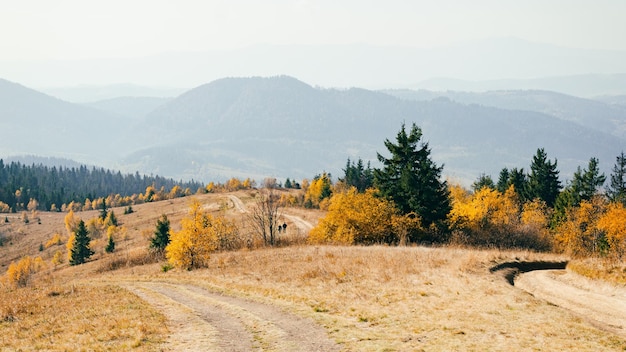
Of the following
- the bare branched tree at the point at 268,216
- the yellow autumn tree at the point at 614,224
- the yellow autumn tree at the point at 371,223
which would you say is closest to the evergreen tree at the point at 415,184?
the yellow autumn tree at the point at 371,223

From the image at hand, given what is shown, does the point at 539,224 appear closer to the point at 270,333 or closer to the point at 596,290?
the point at 596,290

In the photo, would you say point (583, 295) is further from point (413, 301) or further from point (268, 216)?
point (268, 216)

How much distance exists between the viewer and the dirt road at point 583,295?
1930cm

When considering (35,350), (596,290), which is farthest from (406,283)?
(35,350)

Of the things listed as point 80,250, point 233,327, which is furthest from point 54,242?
point 233,327

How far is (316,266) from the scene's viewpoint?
3556 centimetres

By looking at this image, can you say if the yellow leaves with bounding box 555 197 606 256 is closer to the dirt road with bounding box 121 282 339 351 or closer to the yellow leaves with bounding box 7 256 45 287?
the dirt road with bounding box 121 282 339 351

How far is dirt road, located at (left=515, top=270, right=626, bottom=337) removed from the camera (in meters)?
19.3

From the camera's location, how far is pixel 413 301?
76.1 feet

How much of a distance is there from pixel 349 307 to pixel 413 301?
125 inches

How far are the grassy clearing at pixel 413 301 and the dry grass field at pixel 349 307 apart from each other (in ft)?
0.17

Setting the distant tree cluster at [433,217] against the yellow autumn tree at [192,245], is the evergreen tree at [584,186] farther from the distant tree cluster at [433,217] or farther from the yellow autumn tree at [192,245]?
the yellow autumn tree at [192,245]

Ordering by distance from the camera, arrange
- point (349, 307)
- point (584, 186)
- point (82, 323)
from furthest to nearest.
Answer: point (584, 186) < point (82, 323) < point (349, 307)

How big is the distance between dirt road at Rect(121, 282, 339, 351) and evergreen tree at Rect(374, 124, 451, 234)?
1125 inches
